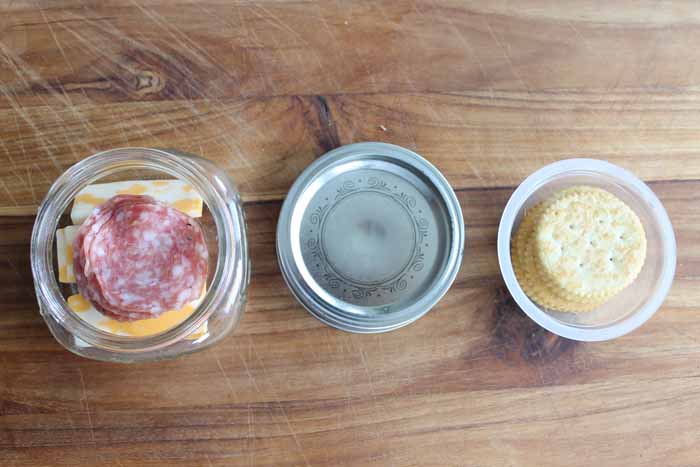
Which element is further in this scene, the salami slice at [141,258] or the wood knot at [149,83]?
the wood knot at [149,83]

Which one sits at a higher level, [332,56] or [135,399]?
[332,56]

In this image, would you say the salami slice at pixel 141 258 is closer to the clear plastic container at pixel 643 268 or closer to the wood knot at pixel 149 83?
the wood knot at pixel 149 83

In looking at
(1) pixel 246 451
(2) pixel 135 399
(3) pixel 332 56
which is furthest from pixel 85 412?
(3) pixel 332 56

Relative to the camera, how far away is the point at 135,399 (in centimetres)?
89

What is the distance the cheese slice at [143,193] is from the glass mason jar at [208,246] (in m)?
0.01

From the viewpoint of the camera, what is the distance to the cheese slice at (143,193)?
79cm

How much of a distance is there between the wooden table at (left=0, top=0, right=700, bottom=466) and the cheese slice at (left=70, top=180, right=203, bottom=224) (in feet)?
0.36

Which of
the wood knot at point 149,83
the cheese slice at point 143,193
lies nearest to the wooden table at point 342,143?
the wood knot at point 149,83

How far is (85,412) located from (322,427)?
0.34 metres

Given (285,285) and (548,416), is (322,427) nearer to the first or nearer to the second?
(285,285)

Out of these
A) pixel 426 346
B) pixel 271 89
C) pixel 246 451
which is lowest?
pixel 246 451

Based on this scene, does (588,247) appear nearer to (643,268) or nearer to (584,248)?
(584,248)

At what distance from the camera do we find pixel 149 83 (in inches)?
36.2

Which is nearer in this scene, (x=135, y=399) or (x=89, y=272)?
(x=89, y=272)
